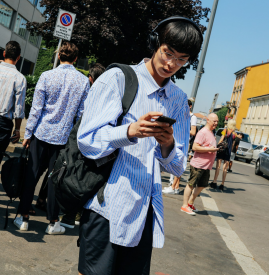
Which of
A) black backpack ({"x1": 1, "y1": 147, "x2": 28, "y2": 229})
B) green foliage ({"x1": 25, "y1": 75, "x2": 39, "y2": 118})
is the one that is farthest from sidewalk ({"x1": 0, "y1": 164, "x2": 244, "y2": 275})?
green foliage ({"x1": 25, "y1": 75, "x2": 39, "y2": 118})

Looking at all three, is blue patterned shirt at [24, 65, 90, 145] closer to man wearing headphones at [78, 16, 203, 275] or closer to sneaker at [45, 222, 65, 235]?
sneaker at [45, 222, 65, 235]

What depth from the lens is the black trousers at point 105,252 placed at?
1.80 metres

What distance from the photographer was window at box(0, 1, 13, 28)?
89.1ft

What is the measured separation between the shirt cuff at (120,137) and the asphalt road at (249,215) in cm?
382

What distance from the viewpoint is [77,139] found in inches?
69.6

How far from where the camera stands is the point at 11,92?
4.36 metres

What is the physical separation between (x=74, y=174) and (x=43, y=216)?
10.6 ft

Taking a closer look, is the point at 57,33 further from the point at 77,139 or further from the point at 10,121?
the point at 77,139

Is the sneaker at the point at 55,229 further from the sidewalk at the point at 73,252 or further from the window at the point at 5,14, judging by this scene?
the window at the point at 5,14

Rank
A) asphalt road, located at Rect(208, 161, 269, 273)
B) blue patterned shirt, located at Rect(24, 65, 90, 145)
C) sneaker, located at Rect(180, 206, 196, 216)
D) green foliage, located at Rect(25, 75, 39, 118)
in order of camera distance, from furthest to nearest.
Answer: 1. green foliage, located at Rect(25, 75, 39, 118)
2. sneaker, located at Rect(180, 206, 196, 216)
3. asphalt road, located at Rect(208, 161, 269, 273)
4. blue patterned shirt, located at Rect(24, 65, 90, 145)

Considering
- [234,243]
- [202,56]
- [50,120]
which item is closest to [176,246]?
[234,243]

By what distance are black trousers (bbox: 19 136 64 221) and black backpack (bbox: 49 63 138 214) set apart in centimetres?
232

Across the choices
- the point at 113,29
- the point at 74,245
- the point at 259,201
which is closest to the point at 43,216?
the point at 74,245

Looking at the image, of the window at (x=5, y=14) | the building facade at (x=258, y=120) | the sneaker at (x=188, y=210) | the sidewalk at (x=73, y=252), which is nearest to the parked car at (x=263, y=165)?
the sneaker at (x=188, y=210)
